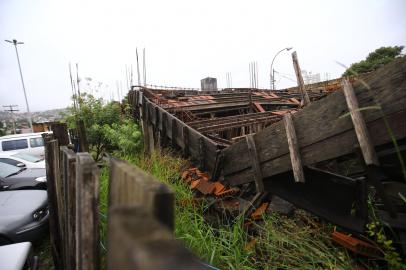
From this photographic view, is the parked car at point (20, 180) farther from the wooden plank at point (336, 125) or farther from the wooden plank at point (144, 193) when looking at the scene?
the wooden plank at point (144, 193)

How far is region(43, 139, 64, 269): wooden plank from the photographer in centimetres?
276

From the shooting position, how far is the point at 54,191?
299 centimetres

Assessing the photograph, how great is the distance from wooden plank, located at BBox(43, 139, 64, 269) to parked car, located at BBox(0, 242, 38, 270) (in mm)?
297

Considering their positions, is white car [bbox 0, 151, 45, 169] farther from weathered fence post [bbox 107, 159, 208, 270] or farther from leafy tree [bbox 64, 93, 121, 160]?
weathered fence post [bbox 107, 159, 208, 270]

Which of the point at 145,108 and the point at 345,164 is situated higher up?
the point at 145,108

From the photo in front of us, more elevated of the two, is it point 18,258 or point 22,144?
point 18,258

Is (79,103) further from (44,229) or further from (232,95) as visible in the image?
(44,229)

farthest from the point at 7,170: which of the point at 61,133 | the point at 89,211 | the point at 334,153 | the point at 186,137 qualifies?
the point at 334,153

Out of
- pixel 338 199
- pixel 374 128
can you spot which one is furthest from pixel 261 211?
pixel 374 128

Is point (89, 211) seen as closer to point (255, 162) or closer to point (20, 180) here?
point (255, 162)

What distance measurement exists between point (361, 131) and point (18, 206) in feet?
18.0

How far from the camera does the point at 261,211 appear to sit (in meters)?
3.77

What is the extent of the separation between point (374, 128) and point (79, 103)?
41.8ft

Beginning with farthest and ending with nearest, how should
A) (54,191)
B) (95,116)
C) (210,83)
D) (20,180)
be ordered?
(210,83), (95,116), (20,180), (54,191)
